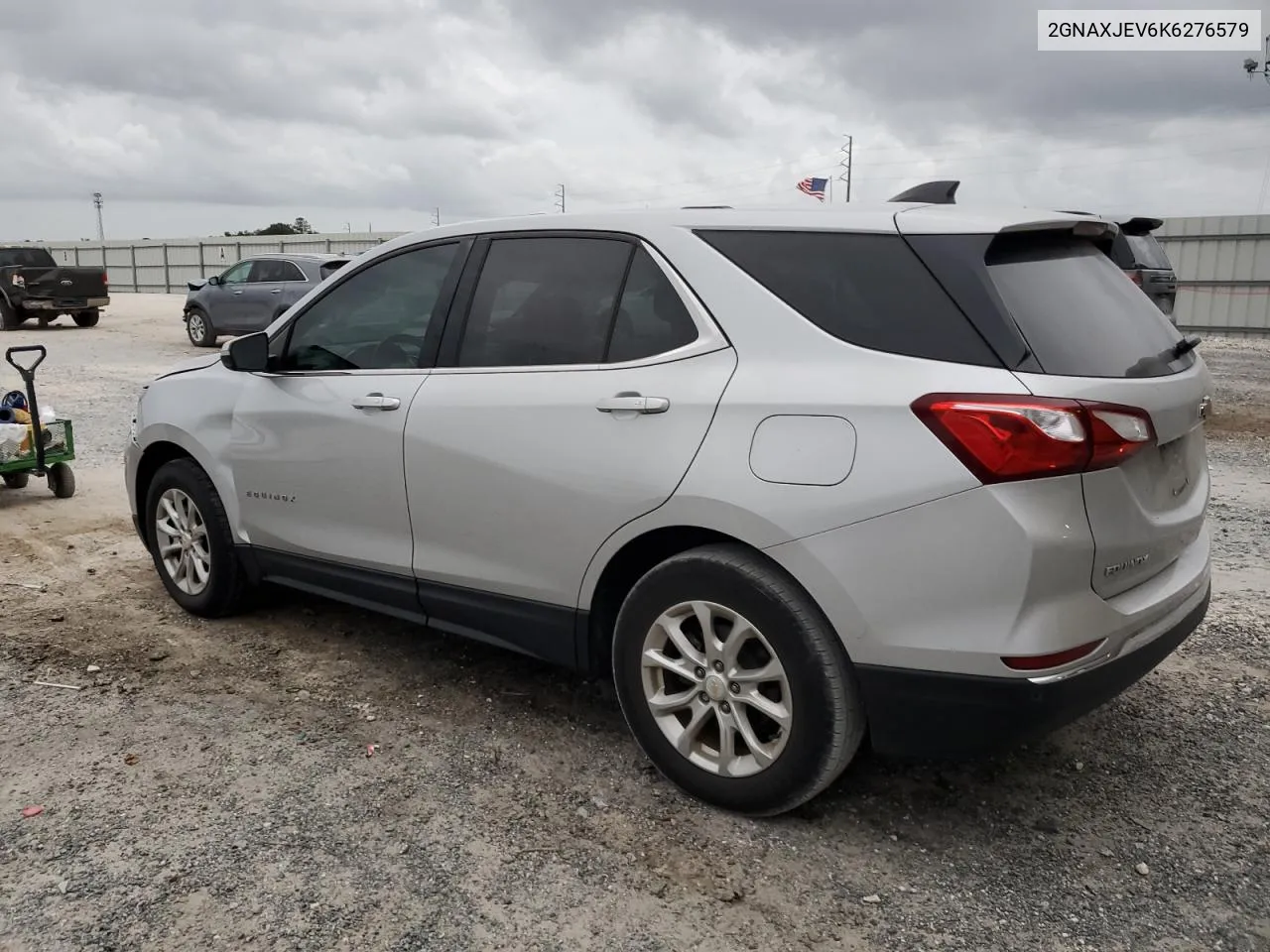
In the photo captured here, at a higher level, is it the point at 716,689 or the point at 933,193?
the point at 933,193

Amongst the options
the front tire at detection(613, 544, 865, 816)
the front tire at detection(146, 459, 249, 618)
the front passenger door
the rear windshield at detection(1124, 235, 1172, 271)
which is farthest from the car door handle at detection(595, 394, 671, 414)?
the rear windshield at detection(1124, 235, 1172, 271)

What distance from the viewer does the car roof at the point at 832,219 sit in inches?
112

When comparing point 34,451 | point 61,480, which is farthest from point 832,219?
point 61,480

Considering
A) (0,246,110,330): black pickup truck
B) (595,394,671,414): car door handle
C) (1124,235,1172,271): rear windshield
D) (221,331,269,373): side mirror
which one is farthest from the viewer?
(0,246,110,330): black pickup truck

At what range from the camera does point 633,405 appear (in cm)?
310

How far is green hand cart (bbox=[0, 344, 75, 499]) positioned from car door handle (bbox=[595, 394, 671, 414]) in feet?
16.6

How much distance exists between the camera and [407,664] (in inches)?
169

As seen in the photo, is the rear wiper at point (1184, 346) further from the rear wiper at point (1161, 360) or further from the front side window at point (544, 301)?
the front side window at point (544, 301)

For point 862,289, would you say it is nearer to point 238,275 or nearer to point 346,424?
point 346,424

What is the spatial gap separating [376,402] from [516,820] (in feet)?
5.24

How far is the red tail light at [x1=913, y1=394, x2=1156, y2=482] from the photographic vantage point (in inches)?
99.4

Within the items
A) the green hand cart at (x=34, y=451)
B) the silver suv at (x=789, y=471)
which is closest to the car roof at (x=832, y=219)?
the silver suv at (x=789, y=471)

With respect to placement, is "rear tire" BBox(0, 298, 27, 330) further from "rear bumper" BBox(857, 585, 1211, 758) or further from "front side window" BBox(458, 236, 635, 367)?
"rear bumper" BBox(857, 585, 1211, 758)

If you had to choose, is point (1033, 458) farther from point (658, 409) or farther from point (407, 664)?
point (407, 664)
